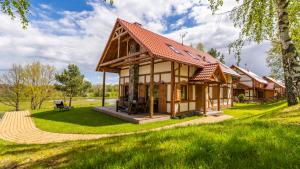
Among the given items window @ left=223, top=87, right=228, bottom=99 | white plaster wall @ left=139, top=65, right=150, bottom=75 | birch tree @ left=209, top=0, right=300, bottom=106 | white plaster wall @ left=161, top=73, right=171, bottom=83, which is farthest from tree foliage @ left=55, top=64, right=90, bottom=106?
birch tree @ left=209, top=0, right=300, bottom=106

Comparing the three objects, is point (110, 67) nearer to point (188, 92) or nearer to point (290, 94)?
point (188, 92)

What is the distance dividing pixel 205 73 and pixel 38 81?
73.5ft

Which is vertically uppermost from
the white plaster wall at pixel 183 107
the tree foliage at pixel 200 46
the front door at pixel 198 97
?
the tree foliage at pixel 200 46

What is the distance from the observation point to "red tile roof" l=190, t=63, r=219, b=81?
1238cm

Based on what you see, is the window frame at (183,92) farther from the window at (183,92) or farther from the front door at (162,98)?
the front door at (162,98)

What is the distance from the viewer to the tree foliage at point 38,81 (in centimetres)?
2347

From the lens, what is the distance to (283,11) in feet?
20.7

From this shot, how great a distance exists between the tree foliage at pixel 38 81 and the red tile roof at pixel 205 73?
2120cm

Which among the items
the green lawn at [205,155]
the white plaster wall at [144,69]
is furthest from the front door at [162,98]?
the green lawn at [205,155]

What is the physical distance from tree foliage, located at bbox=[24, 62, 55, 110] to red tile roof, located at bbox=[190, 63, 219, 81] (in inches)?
834

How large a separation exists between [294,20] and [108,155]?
36.4 feet

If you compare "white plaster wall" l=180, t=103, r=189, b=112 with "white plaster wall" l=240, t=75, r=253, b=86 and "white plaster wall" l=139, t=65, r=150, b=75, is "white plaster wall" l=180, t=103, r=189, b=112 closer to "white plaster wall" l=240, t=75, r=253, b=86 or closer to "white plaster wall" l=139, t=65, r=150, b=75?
"white plaster wall" l=139, t=65, r=150, b=75

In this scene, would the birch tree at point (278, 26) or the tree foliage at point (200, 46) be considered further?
the tree foliage at point (200, 46)

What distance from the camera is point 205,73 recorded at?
12.9 m
